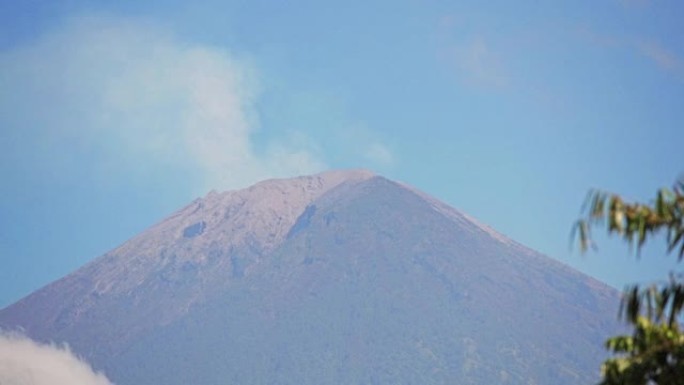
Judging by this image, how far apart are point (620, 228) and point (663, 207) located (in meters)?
0.83

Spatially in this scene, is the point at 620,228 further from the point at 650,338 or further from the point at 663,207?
the point at 650,338

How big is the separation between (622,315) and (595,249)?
1.36m

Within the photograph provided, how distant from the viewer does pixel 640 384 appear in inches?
706

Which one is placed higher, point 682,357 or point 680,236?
point 680,236

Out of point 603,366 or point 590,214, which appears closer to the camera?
point 590,214

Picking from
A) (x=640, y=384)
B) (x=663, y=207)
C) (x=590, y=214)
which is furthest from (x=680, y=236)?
(x=640, y=384)

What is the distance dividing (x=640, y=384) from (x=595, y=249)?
117 inches

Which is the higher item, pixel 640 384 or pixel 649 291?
pixel 649 291

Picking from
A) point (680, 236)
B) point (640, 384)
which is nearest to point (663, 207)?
point (680, 236)

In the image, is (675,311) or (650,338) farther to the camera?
(650,338)

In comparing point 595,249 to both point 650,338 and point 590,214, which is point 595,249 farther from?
point 650,338

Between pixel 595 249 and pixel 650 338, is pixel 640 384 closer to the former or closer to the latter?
pixel 650 338

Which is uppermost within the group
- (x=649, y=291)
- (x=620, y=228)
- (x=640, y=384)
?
(x=620, y=228)

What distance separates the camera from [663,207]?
17.0m
